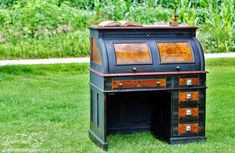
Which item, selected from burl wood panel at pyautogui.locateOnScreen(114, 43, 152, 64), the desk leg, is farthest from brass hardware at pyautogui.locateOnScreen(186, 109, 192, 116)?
the desk leg

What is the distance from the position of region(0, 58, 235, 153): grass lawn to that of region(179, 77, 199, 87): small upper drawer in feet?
2.13

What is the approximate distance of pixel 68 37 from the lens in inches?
547

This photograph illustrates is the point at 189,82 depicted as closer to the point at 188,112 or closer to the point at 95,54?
the point at 188,112

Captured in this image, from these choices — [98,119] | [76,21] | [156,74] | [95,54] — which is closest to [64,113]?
[98,119]

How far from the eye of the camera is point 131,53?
264 inches

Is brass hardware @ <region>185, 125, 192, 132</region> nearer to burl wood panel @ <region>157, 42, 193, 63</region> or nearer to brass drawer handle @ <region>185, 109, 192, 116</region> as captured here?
brass drawer handle @ <region>185, 109, 192, 116</region>

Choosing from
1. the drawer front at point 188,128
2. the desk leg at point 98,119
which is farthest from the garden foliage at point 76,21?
the drawer front at point 188,128

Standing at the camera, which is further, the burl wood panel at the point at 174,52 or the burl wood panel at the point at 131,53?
the burl wood panel at the point at 174,52

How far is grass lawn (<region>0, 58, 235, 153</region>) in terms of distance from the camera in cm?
697

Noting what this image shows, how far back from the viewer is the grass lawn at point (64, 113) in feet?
22.9

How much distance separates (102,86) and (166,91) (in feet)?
2.35

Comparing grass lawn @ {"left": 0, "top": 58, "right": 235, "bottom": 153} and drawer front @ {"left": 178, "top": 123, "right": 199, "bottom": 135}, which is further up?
drawer front @ {"left": 178, "top": 123, "right": 199, "bottom": 135}

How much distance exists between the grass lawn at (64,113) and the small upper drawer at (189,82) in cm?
65

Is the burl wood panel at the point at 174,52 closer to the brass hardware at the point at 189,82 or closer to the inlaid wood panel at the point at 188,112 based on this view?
the brass hardware at the point at 189,82
